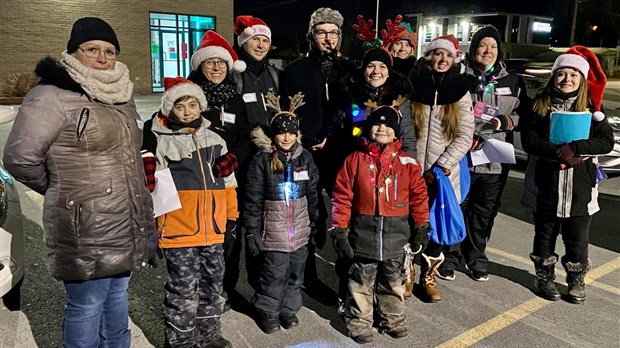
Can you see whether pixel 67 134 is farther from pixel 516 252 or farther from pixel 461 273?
pixel 516 252

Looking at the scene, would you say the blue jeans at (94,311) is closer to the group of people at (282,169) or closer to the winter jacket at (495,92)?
the group of people at (282,169)

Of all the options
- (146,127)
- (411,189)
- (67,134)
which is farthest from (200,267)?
(411,189)

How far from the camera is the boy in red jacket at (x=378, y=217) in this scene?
325 cm

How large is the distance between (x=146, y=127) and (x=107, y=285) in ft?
3.06

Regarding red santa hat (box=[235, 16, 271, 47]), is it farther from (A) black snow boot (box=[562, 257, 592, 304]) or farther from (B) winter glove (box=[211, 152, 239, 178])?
(A) black snow boot (box=[562, 257, 592, 304])

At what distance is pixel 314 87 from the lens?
3.90 meters

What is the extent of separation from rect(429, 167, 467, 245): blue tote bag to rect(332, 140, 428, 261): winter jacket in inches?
19.7

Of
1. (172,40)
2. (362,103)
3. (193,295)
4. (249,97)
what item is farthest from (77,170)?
(172,40)

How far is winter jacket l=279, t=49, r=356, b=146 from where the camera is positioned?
3.89 meters

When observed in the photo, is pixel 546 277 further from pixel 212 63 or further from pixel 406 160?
pixel 212 63

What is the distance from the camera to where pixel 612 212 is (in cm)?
613

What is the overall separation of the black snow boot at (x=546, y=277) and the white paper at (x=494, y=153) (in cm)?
79

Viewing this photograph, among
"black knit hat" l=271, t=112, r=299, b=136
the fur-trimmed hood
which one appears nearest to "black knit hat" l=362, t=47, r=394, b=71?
"black knit hat" l=271, t=112, r=299, b=136

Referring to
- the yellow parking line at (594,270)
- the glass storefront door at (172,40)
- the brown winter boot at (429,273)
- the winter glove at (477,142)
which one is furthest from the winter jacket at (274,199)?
the glass storefront door at (172,40)
